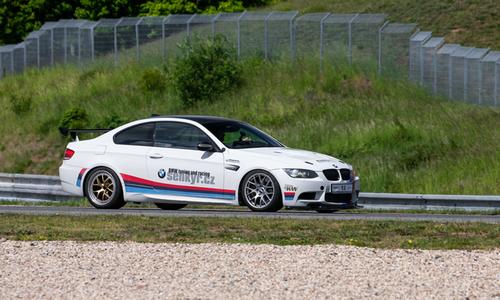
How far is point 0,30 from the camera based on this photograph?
207 feet

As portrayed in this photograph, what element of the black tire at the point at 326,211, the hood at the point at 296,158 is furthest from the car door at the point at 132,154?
the black tire at the point at 326,211

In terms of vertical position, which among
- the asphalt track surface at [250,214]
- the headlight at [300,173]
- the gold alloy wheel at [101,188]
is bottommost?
the asphalt track surface at [250,214]

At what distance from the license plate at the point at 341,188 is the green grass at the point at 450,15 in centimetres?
3173

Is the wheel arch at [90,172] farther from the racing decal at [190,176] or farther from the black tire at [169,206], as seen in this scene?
the black tire at [169,206]

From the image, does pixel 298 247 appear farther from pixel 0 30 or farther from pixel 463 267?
pixel 0 30

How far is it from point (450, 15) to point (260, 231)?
4084cm

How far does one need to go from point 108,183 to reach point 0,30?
45452 millimetres

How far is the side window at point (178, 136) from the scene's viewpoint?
1895 cm

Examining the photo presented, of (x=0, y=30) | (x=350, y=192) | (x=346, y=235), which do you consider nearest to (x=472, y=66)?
(x=350, y=192)

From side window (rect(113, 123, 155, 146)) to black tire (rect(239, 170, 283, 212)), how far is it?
6.09 ft

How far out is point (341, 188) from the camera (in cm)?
1845

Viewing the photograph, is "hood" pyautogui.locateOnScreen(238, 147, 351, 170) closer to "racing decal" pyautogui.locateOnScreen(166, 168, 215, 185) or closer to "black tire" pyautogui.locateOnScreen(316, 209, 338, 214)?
"racing decal" pyautogui.locateOnScreen(166, 168, 215, 185)

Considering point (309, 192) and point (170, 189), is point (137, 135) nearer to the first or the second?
point (170, 189)

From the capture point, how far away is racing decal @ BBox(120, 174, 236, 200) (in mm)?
18453
